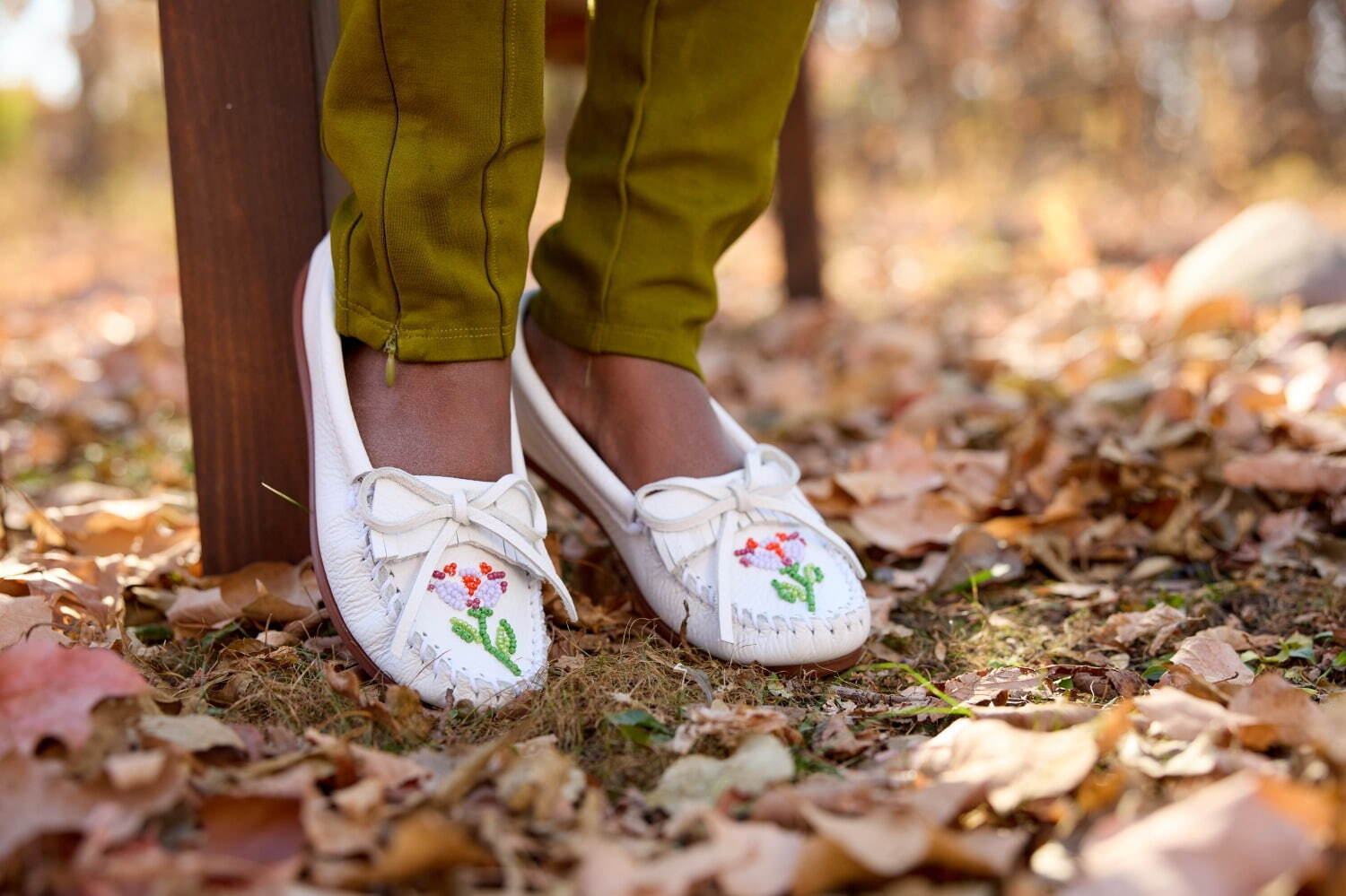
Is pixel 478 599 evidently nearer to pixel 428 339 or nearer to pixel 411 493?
pixel 411 493

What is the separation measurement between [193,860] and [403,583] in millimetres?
363

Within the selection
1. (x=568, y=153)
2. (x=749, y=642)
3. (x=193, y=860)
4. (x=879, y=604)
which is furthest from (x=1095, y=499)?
(x=193, y=860)

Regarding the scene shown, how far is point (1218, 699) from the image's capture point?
29.1 inches

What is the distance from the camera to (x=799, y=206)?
2756 mm

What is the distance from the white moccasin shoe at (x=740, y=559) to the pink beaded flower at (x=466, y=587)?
0.55 ft

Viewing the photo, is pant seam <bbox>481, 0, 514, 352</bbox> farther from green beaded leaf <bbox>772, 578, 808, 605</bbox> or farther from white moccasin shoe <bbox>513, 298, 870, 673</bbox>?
green beaded leaf <bbox>772, 578, 808, 605</bbox>

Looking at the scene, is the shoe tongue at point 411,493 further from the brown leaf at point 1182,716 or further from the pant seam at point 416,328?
the brown leaf at point 1182,716

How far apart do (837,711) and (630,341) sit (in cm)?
41

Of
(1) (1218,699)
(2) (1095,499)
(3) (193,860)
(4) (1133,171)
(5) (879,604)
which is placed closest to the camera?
(3) (193,860)

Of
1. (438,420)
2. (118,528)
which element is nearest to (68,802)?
(438,420)

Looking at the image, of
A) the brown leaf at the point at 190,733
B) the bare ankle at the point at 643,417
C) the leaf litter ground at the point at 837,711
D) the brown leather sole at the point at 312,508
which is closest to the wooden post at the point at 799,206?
the leaf litter ground at the point at 837,711

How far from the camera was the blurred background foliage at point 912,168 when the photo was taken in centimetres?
226

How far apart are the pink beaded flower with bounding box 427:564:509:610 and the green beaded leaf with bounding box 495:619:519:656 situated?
0.02 meters

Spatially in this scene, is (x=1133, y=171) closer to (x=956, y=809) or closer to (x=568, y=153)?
(x=568, y=153)
